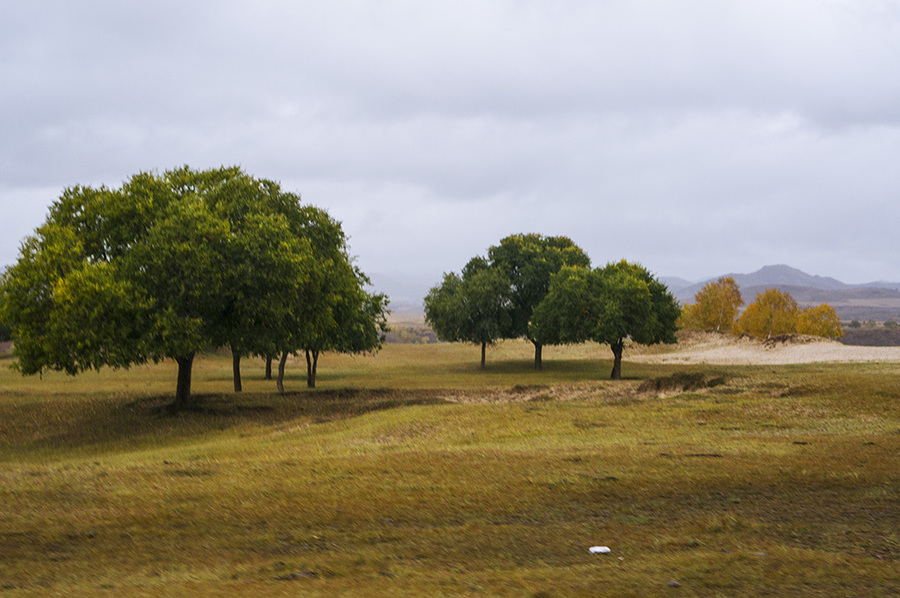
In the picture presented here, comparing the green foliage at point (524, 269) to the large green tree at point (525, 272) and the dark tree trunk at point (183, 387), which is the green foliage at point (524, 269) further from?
the dark tree trunk at point (183, 387)

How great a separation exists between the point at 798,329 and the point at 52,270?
330 ft

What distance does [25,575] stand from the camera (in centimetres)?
755

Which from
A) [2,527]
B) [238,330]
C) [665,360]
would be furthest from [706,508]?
[665,360]

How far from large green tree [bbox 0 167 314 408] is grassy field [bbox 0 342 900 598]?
11.7 ft

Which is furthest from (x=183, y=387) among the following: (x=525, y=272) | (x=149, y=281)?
(x=525, y=272)

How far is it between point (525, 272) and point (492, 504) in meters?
51.8

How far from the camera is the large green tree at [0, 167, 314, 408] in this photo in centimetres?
2353

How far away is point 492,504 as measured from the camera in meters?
10.7

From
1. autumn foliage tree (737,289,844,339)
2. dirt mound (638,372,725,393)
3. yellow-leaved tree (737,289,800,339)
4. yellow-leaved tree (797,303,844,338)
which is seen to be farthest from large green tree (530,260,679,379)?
yellow-leaved tree (737,289,800,339)

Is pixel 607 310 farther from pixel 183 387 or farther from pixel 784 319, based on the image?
pixel 784 319

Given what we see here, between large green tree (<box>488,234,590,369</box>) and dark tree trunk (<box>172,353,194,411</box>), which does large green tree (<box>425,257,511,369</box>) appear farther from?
dark tree trunk (<box>172,353,194,411</box>)

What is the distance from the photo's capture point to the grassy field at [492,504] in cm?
709

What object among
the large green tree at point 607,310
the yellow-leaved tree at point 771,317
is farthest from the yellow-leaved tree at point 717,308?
the large green tree at point 607,310

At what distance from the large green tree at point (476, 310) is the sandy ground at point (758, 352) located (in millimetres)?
21127
